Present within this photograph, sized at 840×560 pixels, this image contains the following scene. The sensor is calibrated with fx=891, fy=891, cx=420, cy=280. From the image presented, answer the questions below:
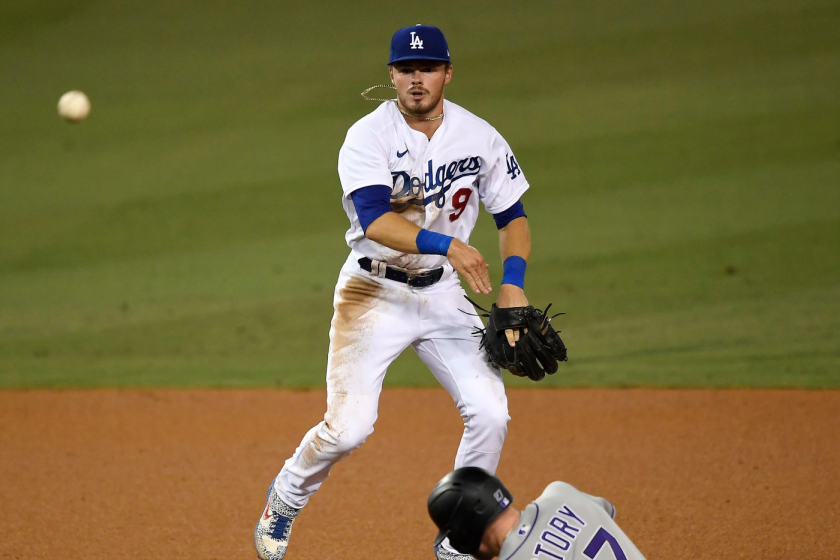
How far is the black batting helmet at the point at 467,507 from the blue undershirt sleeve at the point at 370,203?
4.33 feet

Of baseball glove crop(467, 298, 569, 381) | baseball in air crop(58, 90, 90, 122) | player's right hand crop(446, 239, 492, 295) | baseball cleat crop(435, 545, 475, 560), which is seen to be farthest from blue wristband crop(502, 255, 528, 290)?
baseball in air crop(58, 90, 90, 122)

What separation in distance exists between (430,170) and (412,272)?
451 millimetres

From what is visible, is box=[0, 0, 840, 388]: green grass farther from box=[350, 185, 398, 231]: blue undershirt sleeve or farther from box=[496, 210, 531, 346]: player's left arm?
box=[350, 185, 398, 231]: blue undershirt sleeve

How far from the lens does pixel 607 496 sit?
4.57 meters

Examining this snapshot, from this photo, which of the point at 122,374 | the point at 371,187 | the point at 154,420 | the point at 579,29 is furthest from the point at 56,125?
the point at 371,187

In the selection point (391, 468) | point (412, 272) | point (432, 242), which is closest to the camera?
point (432, 242)

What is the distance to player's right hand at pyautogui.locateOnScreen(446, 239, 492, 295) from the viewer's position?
10.8 feet

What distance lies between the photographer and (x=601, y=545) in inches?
94.0

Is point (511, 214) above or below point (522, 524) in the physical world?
above

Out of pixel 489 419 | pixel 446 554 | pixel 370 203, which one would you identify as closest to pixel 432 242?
pixel 370 203

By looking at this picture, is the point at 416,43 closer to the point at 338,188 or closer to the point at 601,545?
the point at 601,545

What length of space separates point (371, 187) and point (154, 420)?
10.6 feet

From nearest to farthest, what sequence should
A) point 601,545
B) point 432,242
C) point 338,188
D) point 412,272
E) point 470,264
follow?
1. point 601,545
2. point 470,264
3. point 432,242
4. point 412,272
5. point 338,188

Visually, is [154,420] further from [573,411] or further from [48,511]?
[573,411]
